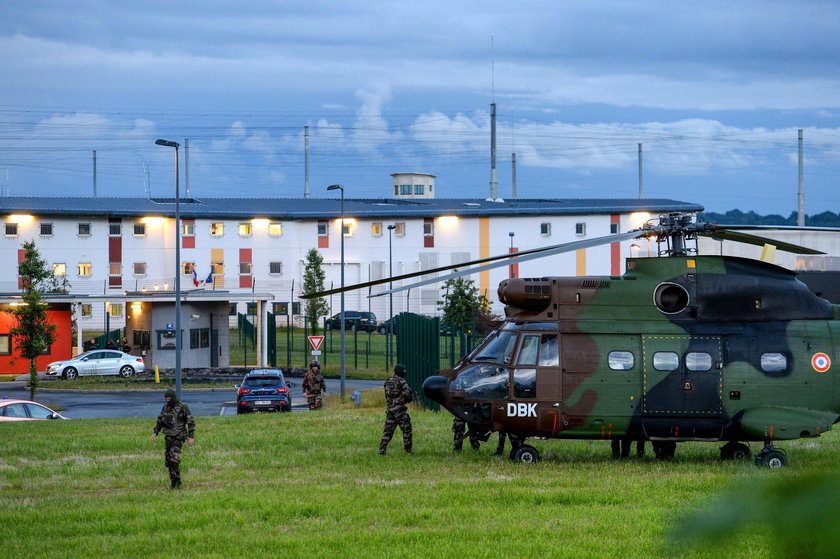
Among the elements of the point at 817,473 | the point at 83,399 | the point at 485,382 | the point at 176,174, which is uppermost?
the point at 176,174

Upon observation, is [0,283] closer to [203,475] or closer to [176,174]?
[176,174]

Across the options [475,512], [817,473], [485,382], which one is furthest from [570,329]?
[817,473]

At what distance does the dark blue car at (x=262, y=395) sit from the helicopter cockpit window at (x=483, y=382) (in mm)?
17732

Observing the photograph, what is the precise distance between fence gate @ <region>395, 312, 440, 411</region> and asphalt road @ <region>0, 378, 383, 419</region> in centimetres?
489

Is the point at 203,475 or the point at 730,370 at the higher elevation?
the point at 730,370

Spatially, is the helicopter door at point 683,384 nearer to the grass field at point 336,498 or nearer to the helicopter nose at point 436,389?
the grass field at point 336,498

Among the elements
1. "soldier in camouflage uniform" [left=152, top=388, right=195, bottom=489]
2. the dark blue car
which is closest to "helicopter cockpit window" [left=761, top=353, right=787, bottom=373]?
"soldier in camouflage uniform" [left=152, top=388, right=195, bottom=489]

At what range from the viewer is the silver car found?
51.2 m

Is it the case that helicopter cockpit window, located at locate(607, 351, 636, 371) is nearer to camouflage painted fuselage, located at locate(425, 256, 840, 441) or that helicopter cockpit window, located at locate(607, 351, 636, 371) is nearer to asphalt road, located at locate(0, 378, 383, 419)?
camouflage painted fuselage, located at locate(425, 256, 840, 441)

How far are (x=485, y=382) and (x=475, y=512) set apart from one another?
431cm

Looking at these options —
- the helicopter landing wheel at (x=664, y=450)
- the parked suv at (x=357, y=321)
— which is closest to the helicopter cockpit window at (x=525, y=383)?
the helicopter landing wheel at (x=664, y=450)

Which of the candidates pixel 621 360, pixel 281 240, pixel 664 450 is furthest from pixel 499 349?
pixel 281 240

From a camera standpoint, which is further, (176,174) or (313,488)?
(176,174)

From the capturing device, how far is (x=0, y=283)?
225ft
